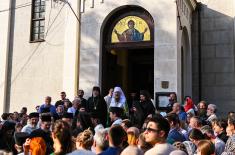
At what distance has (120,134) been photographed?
17.8ft

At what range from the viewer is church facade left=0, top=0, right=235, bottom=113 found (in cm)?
1401

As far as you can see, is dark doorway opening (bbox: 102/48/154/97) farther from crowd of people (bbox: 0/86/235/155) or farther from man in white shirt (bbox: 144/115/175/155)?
man in white shirt (bbox: 144/115/175/155)

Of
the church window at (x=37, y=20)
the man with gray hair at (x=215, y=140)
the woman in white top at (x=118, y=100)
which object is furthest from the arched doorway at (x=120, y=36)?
the man with gray hair at (x=215, y=140)

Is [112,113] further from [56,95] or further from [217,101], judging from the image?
[217,101]

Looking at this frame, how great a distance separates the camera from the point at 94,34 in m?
14.8

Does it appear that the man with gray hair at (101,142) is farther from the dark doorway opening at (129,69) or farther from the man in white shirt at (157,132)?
the dark doorway opening at (129,69)

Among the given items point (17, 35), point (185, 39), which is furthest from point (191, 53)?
point (17, 35)

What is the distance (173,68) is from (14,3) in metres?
8.81

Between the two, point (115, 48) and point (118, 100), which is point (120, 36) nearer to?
point (115, 48)

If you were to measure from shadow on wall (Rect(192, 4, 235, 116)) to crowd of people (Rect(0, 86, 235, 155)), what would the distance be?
16.0ft

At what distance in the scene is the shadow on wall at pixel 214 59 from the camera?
16828mm

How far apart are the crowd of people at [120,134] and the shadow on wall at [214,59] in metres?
4.87

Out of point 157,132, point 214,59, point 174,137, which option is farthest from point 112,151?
point 214,59

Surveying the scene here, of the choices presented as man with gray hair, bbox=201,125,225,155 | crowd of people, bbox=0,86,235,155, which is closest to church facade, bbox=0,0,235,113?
crowd of people, bbox=0,86,235,155
